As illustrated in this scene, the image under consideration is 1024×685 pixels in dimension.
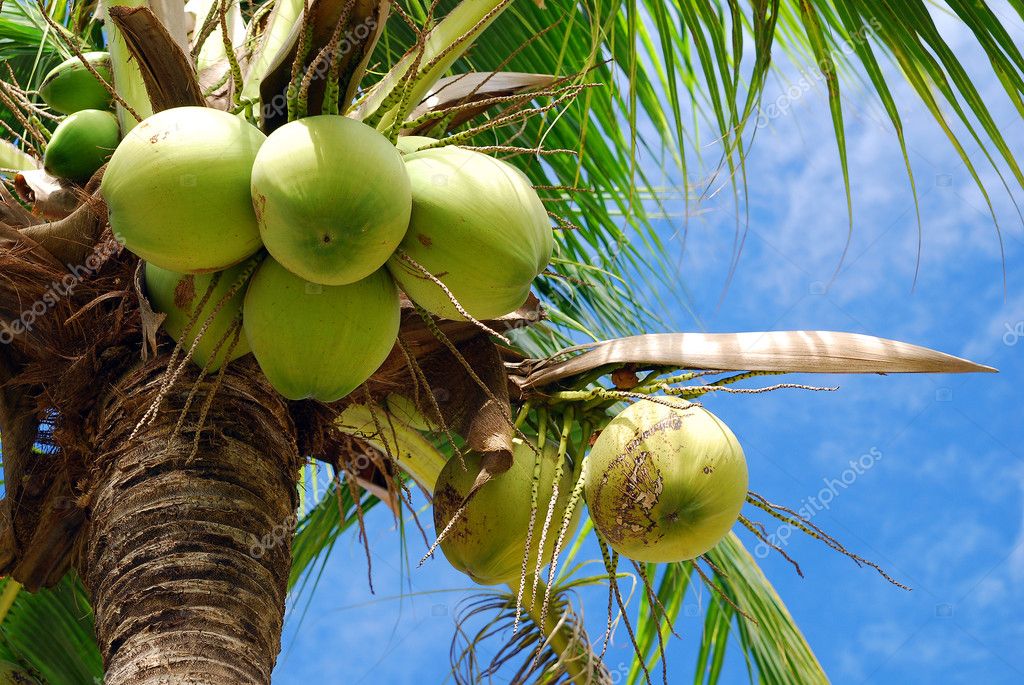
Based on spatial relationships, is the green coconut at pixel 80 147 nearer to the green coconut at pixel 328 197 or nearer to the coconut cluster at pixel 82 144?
the coconut cluster at pixel 82 144

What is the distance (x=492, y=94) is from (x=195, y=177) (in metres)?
0.82

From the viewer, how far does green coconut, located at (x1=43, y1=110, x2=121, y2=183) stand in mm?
2131

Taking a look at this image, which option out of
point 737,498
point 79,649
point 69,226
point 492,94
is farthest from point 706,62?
point 79,649

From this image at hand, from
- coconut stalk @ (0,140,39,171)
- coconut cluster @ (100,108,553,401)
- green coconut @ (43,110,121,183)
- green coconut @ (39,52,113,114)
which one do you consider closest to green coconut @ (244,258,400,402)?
coconut cluster @ (100,108,553,401)

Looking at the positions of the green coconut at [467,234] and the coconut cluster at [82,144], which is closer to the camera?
the green coconut at [467,234]

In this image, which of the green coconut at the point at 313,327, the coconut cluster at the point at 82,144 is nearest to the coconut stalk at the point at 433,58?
the green coconut at the point at 313,327

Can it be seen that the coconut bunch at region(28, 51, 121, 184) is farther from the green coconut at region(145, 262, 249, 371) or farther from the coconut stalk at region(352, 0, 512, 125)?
the coconut stalk at region(352, 0, 512, 125)

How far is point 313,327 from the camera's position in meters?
1.62

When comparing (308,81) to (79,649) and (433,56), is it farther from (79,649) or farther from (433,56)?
(79,649)

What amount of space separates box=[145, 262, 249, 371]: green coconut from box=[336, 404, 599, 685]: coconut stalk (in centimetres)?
49

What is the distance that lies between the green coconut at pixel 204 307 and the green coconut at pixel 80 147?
1.26ft

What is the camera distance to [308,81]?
161 cm

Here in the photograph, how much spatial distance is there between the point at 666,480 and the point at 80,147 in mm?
1346

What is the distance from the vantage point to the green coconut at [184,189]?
153 centimetres
